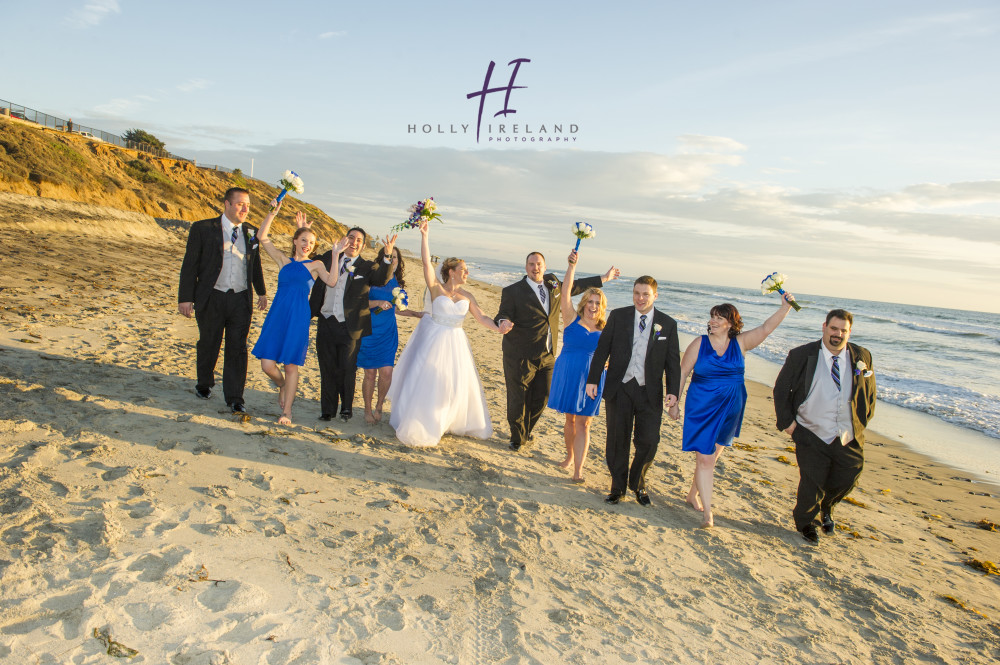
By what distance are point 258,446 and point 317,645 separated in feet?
8.88

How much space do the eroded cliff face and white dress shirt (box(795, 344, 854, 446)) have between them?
19567 millimetres

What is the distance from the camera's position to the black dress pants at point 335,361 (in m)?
6.20

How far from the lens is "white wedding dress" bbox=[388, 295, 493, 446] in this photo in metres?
5.96

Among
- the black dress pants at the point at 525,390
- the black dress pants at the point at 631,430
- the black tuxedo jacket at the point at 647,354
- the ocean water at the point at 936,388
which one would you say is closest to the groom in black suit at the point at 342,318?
the black dress pants at the point at 525,390

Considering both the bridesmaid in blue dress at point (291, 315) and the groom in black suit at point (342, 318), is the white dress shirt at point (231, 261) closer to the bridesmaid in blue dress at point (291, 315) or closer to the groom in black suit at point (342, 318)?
the bridesmaid in blue dress at point (291, 315)

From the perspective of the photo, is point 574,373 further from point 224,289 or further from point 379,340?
point 224,289

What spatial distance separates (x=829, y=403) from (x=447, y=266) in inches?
153

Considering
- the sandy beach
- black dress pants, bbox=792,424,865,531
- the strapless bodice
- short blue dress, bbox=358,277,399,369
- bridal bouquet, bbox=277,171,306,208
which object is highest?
bridal bouquet, bbox=277,171,306,208

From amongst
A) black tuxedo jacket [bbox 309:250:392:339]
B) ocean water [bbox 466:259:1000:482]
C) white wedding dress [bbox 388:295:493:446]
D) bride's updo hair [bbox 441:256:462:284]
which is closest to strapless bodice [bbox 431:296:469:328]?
white wedding dress [bbox 388:295:493:446]

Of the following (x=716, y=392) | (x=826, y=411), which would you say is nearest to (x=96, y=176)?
(x=716, y=392)

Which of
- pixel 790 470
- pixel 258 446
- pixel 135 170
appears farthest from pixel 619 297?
pixel 258 446

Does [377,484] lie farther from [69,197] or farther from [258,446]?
[69,197]

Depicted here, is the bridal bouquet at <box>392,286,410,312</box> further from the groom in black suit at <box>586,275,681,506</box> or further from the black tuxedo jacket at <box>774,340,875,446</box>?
the black tuxedo jacket at <box>774,340,875,446</box>

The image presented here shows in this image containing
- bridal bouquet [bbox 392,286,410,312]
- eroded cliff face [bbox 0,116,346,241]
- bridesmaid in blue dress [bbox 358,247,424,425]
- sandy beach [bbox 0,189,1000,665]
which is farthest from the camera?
eroded cliff face [bbox 0,116,346,241]
